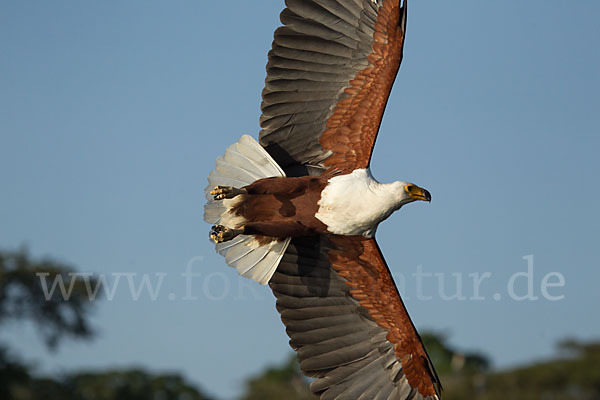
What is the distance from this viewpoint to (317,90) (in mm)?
7340

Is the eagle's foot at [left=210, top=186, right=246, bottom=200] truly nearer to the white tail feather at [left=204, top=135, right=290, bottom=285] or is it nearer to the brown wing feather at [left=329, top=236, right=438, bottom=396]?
the white tail feather at [left=204, top=135, right=290, bottom=285]

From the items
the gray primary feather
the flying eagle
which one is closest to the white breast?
the flying eagle

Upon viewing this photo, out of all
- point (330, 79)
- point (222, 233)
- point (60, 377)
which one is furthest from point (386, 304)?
point (60, 377)

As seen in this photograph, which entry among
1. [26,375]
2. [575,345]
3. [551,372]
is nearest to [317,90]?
[26,375]

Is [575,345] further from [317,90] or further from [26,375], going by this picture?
[317,90]

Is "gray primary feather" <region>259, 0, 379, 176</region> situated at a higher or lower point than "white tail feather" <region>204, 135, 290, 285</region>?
higher

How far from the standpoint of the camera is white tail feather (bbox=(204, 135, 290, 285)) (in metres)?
7.32

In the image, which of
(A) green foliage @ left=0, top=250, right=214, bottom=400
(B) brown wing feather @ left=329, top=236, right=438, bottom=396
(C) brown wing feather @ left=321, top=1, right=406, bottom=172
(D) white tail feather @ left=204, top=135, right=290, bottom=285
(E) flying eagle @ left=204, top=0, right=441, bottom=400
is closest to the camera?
(C) brown wing feather @ left=321, top=1, right=406, bottom=172

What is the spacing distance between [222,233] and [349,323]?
1.50m

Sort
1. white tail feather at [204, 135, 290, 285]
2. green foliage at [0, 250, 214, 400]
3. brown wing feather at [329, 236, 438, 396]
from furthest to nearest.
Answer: green foliage at [0, 250, 214, 400] < brown wing feather at [329, 236, 438, 396] < white tail feather at [204, 135, 290, 285]

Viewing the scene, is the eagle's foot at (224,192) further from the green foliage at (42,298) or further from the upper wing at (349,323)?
the green foliage at (42,298)

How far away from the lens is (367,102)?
7.24 m

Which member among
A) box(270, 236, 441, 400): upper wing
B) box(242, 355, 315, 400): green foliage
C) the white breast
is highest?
the white breast

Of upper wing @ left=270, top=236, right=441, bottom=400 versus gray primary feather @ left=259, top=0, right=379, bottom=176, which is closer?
gray primary feather @ left=259, top=0, right=379, bottom=176
